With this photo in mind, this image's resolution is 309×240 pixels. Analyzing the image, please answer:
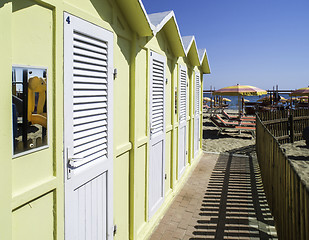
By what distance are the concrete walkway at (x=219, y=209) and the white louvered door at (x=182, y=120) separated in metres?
0.54

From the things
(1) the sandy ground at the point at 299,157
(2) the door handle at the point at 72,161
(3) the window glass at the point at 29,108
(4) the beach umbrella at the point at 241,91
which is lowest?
(1) the sandy ground at the point at 299,157

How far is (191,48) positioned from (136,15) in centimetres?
390

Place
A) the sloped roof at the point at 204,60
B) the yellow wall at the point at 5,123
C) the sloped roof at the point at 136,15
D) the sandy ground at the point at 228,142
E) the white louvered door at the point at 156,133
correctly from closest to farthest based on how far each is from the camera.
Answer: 1. the yellow wall at the point at 5,123
2. the sloped roof at the point at 136,15
3. the white louvered door at the point at 156,133
4. the sloped roof at the point at 204,60
5. the sandy ground at the point at 228,142

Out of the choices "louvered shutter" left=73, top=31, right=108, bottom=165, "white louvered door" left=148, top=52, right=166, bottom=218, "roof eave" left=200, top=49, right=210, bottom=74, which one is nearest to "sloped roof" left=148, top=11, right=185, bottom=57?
"white louvered door" left=148, top=52, right=166, bottom=218

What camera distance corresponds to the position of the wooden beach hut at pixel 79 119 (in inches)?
75.5

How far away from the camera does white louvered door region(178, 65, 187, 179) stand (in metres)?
6.62

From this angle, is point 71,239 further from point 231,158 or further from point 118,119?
point 231,158

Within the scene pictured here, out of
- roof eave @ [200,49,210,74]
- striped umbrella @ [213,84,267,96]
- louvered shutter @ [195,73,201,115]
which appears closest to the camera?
louvered shutter @ [195,73,201,115]

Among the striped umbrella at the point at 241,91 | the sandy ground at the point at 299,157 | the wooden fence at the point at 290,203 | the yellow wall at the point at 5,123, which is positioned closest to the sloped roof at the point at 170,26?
the yellow wall at the point at 5,123

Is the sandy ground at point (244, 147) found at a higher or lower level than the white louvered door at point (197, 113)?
lower

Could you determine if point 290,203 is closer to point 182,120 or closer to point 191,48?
point 182,120

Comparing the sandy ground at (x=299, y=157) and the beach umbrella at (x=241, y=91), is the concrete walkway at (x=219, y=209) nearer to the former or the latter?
the sandy ground at (x=299, y=157)

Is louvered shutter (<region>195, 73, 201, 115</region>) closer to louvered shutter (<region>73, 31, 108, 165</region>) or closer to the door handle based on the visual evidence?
louvered shutter (<region>73, 31, 108, 165</region>)

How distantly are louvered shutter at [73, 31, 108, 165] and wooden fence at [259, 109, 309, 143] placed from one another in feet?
28.3
